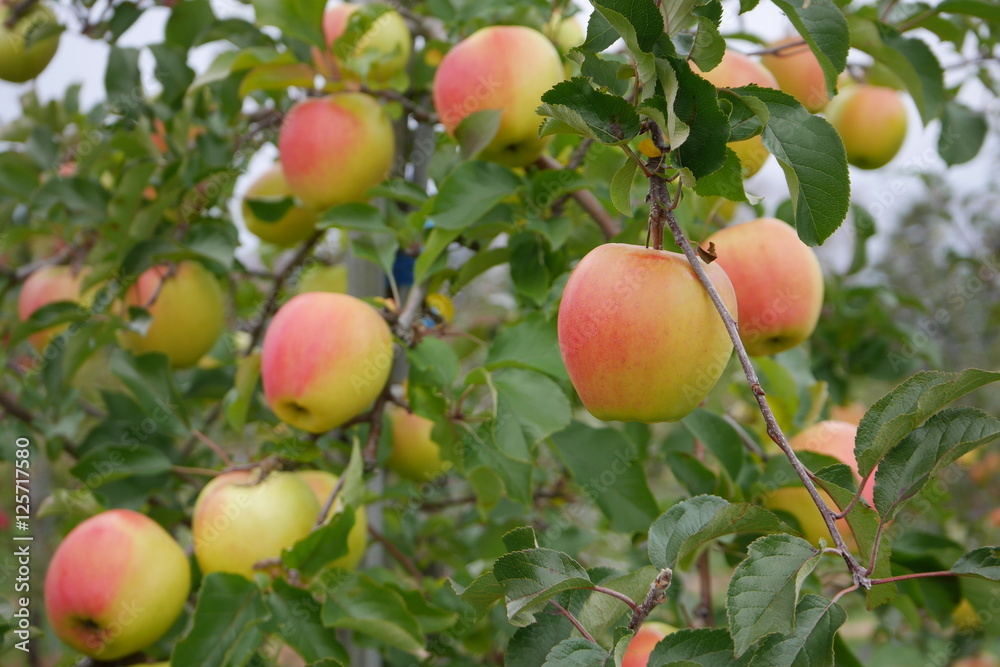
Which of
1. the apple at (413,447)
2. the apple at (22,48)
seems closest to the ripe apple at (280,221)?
the apple at (413,447)

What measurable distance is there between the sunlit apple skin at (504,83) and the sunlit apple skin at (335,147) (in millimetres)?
167

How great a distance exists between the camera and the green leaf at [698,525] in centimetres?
46

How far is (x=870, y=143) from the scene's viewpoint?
1311mm

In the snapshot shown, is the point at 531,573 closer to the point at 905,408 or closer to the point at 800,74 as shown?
the point at 905,408

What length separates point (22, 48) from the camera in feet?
4.48

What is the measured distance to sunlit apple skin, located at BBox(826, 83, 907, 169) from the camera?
1.31 m

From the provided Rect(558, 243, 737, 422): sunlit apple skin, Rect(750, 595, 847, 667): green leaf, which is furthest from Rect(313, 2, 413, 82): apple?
Rect(750, 595, 847, 667): green leaf

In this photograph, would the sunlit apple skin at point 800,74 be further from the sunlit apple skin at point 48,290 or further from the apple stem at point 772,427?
the sunlit apple skin at point 48,290

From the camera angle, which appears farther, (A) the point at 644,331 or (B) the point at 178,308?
(B) the point at 178,308

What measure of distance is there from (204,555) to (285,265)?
2.07ft

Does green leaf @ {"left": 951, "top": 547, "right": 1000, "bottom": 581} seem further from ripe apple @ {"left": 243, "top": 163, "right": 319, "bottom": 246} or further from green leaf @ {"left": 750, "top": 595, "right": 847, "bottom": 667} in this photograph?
ripe apple @ {"left": 243, "top": 163, "right": 319, "bottom": 246}

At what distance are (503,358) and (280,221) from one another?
2.02ft

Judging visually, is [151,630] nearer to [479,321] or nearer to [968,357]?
[479,321]

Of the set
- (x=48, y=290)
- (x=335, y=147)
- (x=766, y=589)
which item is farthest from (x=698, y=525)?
(x=48, y=290)
